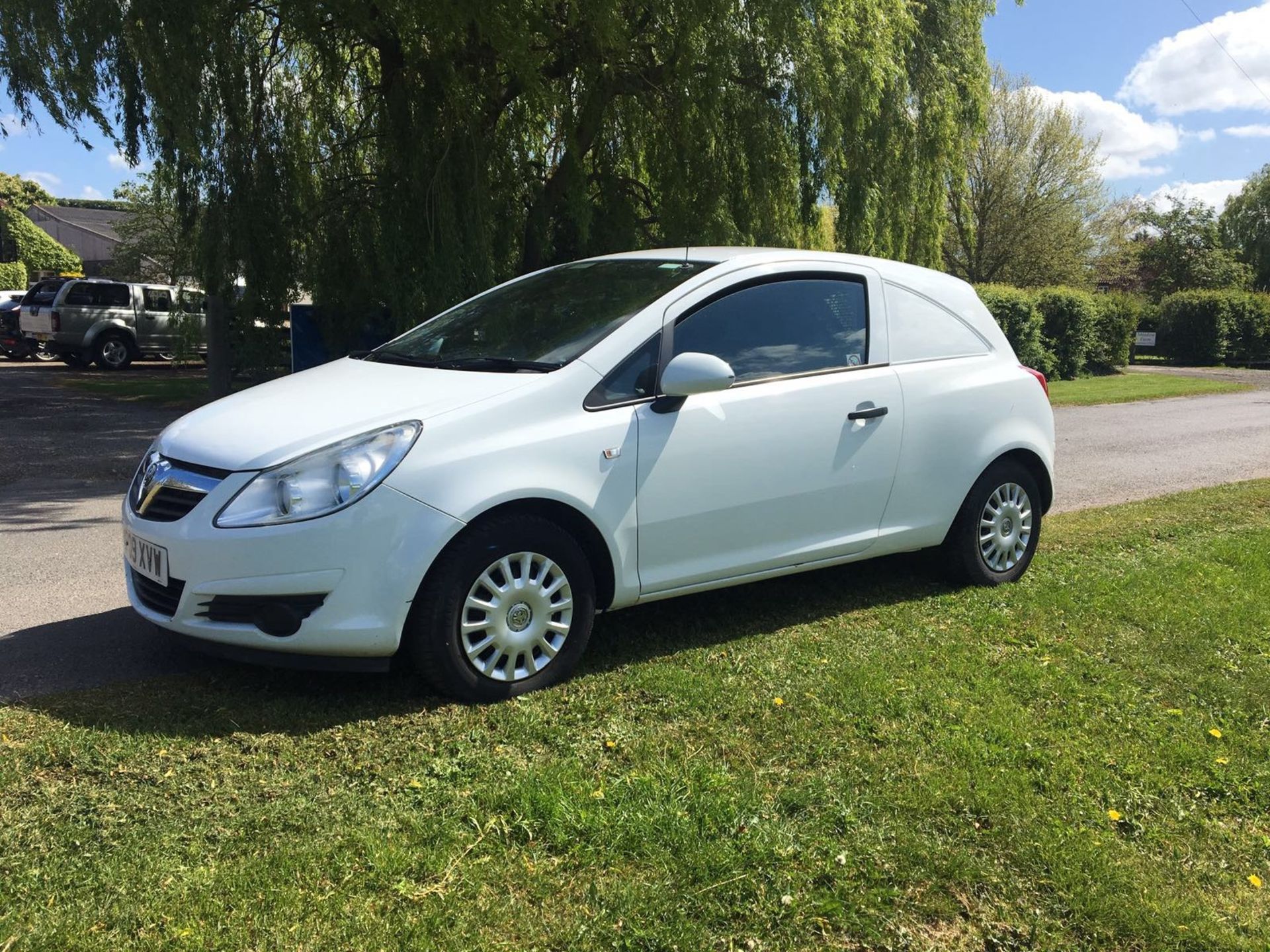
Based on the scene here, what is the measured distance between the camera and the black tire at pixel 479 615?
395 centimetres

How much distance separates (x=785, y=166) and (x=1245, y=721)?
9895 mm

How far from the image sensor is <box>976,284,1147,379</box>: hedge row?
2298cm

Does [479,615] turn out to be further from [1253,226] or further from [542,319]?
[1253,226]

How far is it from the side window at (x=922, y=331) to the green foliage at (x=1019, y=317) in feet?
57.6

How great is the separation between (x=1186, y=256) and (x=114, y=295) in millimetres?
53841

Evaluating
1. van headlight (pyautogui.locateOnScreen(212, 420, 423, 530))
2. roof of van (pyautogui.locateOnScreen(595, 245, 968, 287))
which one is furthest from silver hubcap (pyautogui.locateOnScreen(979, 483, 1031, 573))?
van headlight (pyautogui.locateOnScreen(212, 420, 423, 530))

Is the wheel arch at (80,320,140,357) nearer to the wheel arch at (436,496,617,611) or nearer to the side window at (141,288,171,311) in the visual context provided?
the side window at (141,288,171,311)

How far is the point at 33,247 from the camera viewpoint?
54.0 metres

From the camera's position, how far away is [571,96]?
1285cm

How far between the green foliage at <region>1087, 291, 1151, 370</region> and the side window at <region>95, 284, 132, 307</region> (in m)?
22.6

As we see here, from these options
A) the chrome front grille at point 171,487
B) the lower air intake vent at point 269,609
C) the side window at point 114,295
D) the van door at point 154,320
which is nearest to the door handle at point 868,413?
the lower air intake vent at point 269,609

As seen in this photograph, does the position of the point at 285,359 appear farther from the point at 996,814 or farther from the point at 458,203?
the point at 996,814

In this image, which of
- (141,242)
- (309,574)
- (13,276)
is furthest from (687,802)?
→ (13,276)

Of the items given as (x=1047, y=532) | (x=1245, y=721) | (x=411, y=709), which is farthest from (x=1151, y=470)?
(x=411, y=709)
